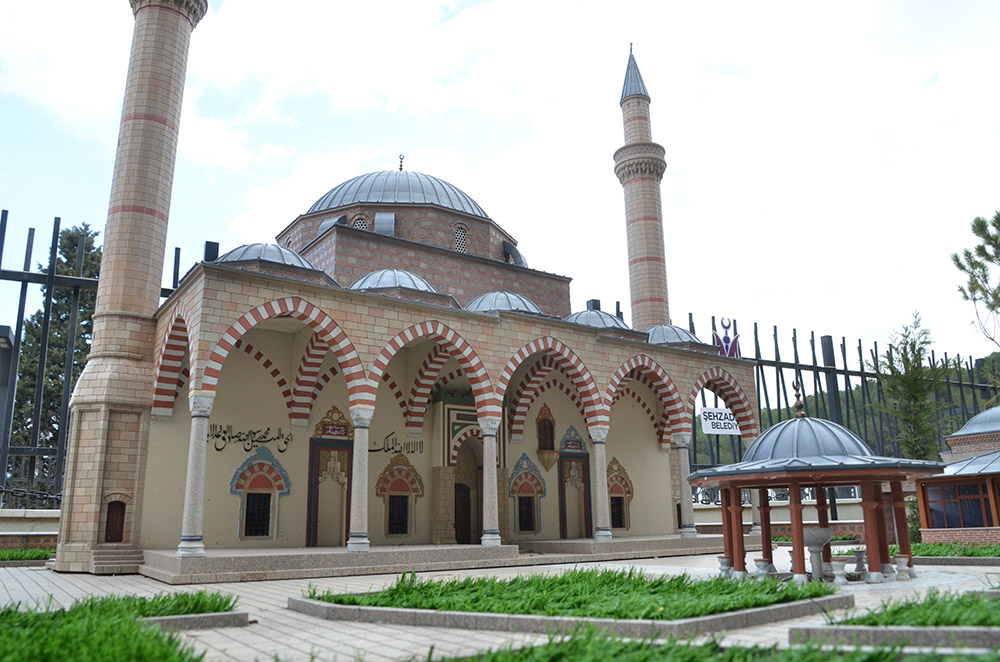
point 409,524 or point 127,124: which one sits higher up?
point 127,124

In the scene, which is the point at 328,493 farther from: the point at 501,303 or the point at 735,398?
the point at 735,398

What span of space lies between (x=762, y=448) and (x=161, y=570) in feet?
26.2

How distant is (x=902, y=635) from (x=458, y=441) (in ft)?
38.9

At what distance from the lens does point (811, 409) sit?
33.9 m

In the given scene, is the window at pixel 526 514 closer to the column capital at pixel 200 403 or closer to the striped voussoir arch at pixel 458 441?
the striped voussoir arch at pixel 458 441

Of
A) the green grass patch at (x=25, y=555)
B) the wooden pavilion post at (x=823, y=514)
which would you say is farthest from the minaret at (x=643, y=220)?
the green grass patch at (x=25, y=555)

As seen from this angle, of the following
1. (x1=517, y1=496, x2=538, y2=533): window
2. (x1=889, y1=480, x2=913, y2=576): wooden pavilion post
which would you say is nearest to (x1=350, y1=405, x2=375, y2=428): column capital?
(x1=517, y1=496, x2=538, y2=533): window

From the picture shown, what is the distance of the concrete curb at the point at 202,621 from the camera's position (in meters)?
5.18

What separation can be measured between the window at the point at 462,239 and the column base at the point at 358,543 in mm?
9698

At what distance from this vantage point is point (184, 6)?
13594 millimetres

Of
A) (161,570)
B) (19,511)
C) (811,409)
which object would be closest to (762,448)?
(161,570)

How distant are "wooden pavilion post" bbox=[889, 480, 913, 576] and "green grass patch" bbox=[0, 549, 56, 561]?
1254cm

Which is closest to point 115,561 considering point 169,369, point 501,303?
point 169,369

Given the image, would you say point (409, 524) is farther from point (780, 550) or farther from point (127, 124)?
point (127, 124)
